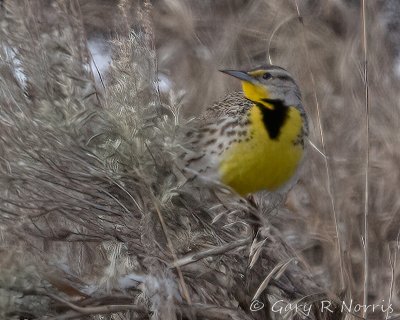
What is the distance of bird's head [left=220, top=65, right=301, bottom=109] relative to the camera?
294cm

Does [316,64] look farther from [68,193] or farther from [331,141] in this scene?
[68,193]

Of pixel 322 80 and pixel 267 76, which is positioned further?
pixel 322 80

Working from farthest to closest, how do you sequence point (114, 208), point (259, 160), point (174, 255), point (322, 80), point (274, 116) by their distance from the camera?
1. point (322, 80)
2. point (274, 116)
3. point (259, 160)
4. point (114, 208)
5. point (174, 255)

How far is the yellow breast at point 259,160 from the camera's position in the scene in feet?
8.80

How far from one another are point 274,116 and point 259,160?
18cm

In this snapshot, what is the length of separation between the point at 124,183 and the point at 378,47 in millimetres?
2279

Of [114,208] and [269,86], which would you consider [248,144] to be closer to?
[269,86]

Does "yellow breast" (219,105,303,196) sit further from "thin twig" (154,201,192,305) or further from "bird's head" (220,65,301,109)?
"thin twig" (154,201,192,305)

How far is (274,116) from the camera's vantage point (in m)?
2.82

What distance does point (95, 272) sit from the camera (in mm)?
2459

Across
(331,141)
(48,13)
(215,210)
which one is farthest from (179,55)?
(215,210)

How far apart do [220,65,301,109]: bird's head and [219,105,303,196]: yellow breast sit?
0.18 metres

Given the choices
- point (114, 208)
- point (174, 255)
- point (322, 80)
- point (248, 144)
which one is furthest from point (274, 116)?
point (322, 80)

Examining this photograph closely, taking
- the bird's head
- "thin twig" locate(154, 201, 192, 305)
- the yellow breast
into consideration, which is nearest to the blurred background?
the bird's head
